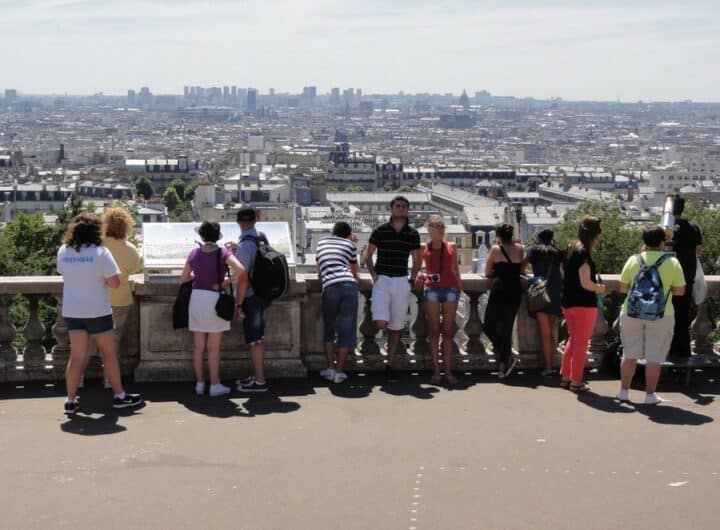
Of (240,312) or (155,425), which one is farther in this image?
(240,312)

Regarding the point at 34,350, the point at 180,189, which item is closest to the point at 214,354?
the point at 34,350

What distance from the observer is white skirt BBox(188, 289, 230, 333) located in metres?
8.82

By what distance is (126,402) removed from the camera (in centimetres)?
850

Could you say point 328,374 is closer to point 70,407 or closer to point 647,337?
point 70,407

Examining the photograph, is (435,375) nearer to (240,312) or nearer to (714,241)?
(240,312)

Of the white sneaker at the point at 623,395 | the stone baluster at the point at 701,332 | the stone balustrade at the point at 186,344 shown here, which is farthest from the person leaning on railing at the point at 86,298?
the stone baluster at the point at 701,332

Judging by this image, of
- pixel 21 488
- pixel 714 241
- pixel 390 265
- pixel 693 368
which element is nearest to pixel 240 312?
pixel 390 265

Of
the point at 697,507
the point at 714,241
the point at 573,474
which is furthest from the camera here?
the point at 714,241

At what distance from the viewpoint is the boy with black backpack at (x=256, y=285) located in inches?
354

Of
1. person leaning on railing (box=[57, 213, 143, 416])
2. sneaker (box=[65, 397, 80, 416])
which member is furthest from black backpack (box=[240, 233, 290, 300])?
sneaker (box=[65, 397, 80, 416])

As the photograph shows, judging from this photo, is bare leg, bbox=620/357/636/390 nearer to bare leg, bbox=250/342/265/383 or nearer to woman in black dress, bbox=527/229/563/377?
woman in black dress, bbox=527/229/563/377

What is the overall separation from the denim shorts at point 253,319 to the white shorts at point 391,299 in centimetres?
81

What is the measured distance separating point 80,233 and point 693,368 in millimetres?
4292

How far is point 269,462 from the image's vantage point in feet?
23.5
